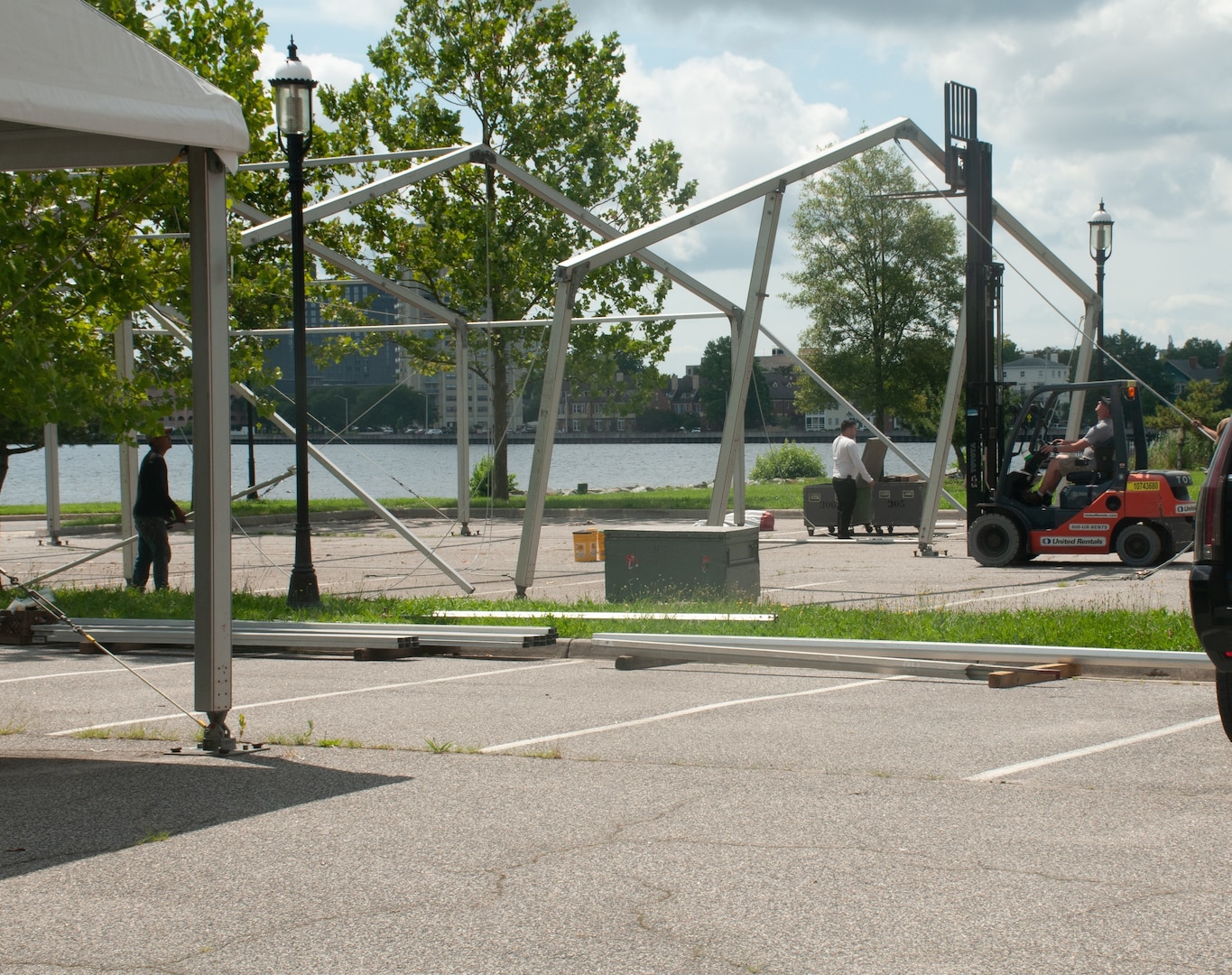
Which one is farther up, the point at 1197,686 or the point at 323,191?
the point at 323,191

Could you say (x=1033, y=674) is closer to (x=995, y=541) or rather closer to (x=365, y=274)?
(x=995, y=541)

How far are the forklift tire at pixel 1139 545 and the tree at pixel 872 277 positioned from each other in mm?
49248

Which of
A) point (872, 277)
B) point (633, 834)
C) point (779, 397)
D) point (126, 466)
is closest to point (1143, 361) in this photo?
point (779, 397)

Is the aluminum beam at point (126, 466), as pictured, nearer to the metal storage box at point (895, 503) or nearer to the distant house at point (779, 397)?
the metal storage box at point (895, 503)

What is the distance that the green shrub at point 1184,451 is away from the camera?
36188 mm

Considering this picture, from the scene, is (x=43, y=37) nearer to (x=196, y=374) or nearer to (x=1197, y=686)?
(x=196, y=374)

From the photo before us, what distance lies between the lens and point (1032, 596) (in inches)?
595

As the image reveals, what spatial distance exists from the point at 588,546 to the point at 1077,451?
6843 millimetres

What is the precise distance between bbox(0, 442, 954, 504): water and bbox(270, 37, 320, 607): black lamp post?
25.9 metres

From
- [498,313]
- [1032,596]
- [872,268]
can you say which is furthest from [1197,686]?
[872,268]

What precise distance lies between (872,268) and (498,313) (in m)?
36.4

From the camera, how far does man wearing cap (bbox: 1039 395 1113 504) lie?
18438 mm

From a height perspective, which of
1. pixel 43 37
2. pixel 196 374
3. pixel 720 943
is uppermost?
pixel 43 37

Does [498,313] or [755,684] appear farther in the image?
[498,313]
